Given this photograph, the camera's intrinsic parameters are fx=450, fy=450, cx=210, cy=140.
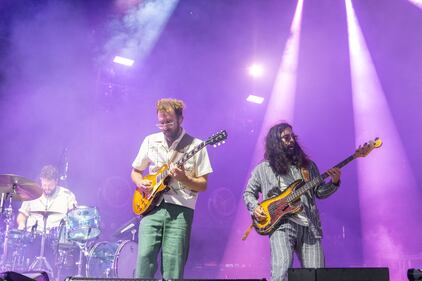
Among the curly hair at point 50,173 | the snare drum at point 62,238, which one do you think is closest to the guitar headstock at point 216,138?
the snare drum at point 62,238

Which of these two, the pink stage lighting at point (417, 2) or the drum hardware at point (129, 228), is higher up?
the pink stage lighting at point (417, 2)

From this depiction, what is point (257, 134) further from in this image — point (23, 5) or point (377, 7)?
point (23, 5)

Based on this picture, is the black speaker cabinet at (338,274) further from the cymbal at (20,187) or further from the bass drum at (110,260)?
the bass drum at (110,260)

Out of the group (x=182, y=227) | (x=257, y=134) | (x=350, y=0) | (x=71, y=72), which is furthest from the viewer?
(x=257, y=134)

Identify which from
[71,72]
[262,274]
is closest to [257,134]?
[262,274]

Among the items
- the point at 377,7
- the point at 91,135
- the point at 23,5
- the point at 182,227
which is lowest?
the point at 182,227

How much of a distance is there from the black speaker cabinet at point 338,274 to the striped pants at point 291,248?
82 cm

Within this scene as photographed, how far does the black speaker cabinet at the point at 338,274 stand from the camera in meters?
2.70

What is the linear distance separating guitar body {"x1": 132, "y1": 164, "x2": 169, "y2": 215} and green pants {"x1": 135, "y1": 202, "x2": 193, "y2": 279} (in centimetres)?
7

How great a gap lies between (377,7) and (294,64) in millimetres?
2189

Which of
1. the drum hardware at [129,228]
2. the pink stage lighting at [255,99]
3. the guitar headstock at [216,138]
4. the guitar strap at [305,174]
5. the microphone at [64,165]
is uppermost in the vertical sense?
the pink stage lighting at [255,99]

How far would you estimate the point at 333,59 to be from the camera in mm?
10492

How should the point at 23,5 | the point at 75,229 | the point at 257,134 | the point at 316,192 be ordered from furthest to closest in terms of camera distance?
the point at 257,134 < the point at 23,5 < the point at 75,229 < the point at 316,192

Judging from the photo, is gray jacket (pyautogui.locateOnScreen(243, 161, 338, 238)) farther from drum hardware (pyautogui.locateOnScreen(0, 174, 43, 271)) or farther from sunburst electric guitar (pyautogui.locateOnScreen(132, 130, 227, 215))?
drum hardware (pyautogui.locateOnScreen(0, 174, 43, 271))
